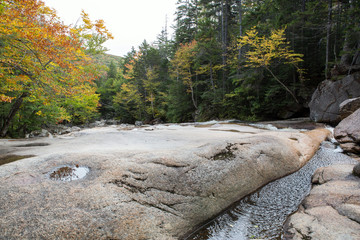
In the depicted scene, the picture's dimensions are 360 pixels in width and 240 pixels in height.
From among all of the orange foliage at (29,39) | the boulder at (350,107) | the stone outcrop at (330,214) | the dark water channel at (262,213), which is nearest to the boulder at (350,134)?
the boulder at (350,107)

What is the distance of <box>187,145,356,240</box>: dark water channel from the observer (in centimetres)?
222

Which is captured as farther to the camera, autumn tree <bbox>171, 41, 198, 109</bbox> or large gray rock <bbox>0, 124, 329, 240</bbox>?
autumn tree <bbox>171, 41, 198, 109</bbox>

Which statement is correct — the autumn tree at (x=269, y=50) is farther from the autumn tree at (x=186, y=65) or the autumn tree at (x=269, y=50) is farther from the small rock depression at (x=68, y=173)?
the small rock depression at (x=68, y=173)

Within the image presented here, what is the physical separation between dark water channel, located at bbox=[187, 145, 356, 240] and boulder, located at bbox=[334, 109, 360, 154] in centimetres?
249

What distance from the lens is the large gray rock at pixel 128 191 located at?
5.94 ft

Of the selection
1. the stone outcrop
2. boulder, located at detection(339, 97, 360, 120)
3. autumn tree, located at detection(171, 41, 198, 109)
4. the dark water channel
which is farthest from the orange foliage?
autumn tree, located at detection(171, 41, 198, 109)

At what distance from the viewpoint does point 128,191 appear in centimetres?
237

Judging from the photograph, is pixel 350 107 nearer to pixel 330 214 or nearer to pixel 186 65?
pixel 330 214

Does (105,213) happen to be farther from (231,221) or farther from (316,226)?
(316,226)

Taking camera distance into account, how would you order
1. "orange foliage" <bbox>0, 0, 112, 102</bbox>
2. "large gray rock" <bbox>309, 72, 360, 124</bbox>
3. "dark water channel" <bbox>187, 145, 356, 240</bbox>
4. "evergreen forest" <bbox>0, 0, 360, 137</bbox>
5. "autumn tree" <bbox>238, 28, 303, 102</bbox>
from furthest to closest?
1. "autumn tree" <bbox>238, 28, 303, 102</bbox>
2. "large gray rock" <bbox>309, 72, 360, 124</bbox>
3. "evergreen forest" <bbox>0, 0, 360, 137</bbox>
4. "orange foliage" <bbox>0, 0, 112, 102</bbox>
5. "dark water channel" <bbox>187, 145, 356, 240</bbox>

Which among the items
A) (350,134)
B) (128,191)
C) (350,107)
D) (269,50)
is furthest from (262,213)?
(269,50)

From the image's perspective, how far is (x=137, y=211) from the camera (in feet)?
6.95

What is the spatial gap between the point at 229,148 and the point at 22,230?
11.3ft

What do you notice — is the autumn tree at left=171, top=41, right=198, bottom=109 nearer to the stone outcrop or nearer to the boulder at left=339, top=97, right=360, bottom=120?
the boulder at left=339, top=97, right=360, bottom=120
